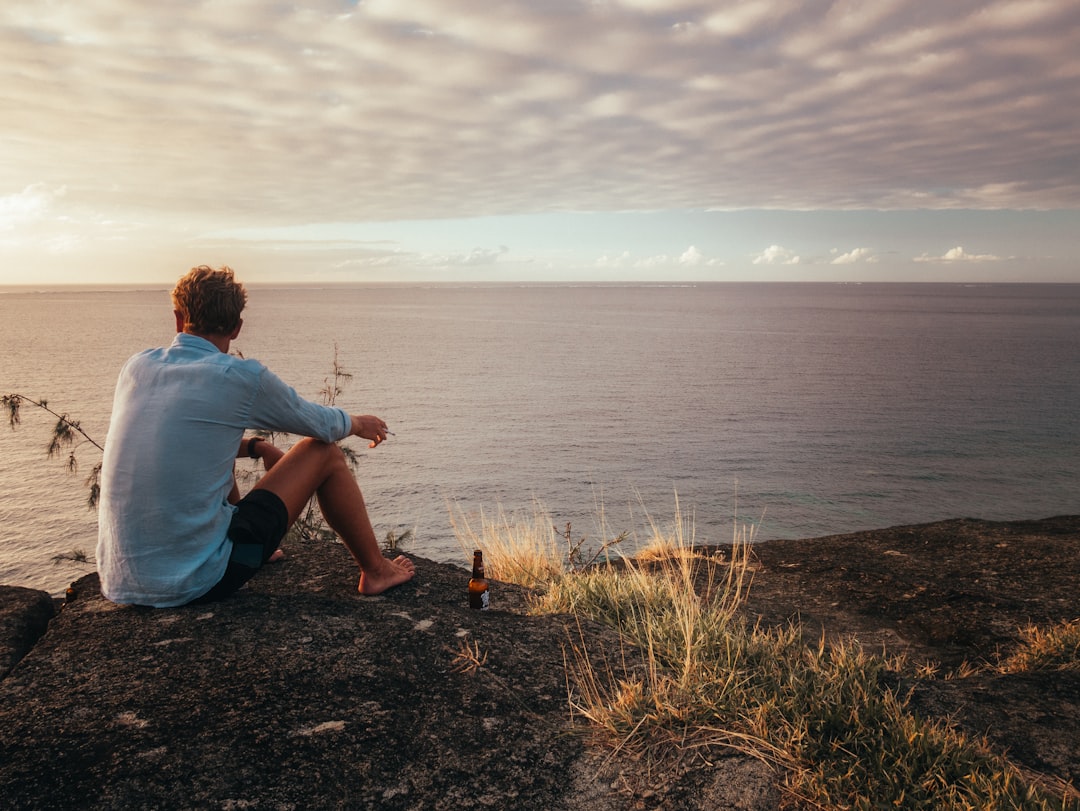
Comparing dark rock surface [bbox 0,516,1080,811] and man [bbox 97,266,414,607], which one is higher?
man [bbox 97,266,414,607]

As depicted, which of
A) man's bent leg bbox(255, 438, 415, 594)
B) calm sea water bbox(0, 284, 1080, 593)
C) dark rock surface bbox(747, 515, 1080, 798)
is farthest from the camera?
calm sea water bbox(0, 284, 1080, 593)

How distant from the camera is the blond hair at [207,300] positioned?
13.3 ft

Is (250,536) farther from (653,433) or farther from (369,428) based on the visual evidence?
(653,433)

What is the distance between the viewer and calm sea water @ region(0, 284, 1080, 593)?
1711cm

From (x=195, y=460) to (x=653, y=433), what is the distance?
22943mm

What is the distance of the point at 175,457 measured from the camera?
3865 millimetres

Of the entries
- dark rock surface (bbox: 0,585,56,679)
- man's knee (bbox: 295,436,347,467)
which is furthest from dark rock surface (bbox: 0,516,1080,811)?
man's knee (bbox: 295,436,347,467)

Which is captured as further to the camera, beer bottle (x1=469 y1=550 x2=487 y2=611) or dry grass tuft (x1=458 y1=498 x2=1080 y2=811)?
beer bottle (x1=469 y1=550 x2=487 y2=611)

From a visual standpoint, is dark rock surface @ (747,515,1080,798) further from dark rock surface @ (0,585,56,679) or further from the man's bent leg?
dark rock surface @ (0,585,56,679)

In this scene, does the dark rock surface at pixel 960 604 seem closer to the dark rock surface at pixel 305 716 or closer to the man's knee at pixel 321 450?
the dark rock surface at pixel 305 716

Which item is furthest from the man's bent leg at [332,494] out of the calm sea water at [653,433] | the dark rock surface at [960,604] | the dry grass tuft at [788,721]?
the calm sea water at [653,433]

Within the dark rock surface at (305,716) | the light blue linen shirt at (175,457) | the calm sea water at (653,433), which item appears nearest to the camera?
the dark rock surface at (305,716)

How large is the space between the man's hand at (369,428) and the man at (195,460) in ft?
0.28

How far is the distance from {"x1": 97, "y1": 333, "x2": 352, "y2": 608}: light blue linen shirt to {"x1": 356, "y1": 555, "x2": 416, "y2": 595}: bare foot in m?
1.14
